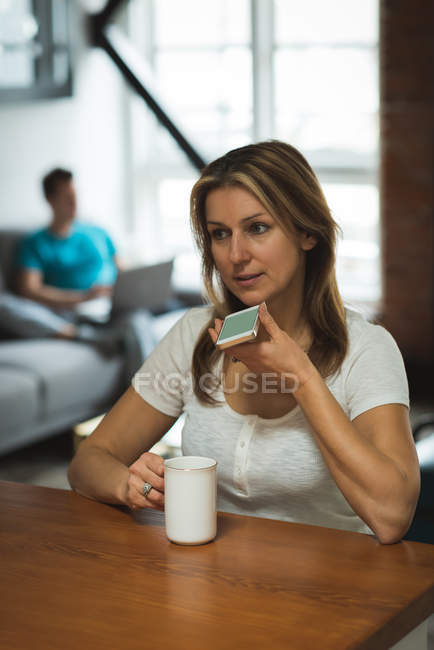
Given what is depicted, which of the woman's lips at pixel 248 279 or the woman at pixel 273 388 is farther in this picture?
the woman's lips at pixel 248 279

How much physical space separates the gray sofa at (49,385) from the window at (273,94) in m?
1.45

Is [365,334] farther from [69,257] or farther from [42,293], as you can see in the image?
[69,257]

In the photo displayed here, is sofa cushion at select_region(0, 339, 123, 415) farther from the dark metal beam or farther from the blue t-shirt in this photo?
the dark metal beam

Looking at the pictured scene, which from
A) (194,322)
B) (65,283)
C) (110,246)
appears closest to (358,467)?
(194,322)

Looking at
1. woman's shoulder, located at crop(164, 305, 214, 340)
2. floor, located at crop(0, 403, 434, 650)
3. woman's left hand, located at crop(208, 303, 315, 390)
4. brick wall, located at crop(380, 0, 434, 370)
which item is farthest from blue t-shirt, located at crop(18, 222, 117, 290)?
woman's left hand, located at crop(208, 303, 315, 390)

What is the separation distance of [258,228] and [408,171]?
3096 mm

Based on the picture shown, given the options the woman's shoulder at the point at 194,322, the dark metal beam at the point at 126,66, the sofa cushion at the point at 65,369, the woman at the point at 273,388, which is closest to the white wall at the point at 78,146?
the dark metal beam at the point at 126,66

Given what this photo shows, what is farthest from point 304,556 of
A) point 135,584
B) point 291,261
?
point 291,261

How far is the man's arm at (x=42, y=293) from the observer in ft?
13.4

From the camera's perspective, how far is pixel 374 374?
1.35m

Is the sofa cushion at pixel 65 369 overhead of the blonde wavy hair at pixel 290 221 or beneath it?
beneath

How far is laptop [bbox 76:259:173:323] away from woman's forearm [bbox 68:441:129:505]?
2.32m

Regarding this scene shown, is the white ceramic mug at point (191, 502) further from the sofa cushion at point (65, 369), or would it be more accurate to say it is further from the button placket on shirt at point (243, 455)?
the sofa cushion at point (65, 369)

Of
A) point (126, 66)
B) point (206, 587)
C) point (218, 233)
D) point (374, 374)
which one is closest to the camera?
point (206, 587)
